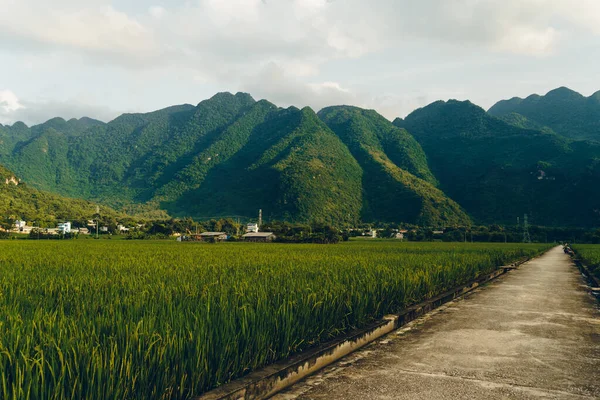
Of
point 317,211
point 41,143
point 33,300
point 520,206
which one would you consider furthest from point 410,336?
point 41,143

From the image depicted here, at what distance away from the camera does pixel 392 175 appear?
458 feet

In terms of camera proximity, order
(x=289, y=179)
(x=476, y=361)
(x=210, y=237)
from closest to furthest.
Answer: (x=476, y=361)
(x=210, y=237)
(x=289, y=179)

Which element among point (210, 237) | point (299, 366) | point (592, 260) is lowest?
point (210, 237)

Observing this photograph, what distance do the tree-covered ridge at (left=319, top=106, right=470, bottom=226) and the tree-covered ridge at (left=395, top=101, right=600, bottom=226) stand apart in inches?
400

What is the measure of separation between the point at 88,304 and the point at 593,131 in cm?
23670

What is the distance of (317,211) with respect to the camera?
125 meters

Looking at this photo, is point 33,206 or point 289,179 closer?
point 33,206

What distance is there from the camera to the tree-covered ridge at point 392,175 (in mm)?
124844

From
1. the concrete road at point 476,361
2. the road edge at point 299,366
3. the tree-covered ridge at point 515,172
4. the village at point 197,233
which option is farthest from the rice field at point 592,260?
the tree-covered ridge at point 515,172

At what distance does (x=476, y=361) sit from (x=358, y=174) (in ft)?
469

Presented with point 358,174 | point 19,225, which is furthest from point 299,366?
point 358,174

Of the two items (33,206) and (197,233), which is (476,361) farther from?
(33,206)

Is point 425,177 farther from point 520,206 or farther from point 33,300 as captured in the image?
point 33,300

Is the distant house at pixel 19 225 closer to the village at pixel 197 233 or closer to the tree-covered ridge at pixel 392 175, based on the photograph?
the village at pixel 197 233
